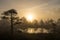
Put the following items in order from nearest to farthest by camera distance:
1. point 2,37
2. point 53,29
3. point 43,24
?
1. point 2,37
2. point 53,29
3. point 43,24

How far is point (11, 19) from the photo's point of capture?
52281 millimetres

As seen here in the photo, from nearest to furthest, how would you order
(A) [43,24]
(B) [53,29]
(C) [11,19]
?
(C) [11,19]
(B) [53,29]
(A) [43,24]

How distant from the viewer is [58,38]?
60.9 m

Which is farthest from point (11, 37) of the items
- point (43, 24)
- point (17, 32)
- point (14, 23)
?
point (43, 24)

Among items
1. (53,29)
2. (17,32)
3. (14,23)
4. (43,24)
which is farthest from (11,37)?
(43,24)

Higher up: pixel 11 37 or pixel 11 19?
pixel 11 19

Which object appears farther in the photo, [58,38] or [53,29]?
[53,29]

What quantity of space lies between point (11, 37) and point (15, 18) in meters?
4.73

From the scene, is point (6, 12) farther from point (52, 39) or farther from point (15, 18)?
point (52, 39)

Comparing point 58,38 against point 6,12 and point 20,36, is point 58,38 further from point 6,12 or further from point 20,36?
point 6,12

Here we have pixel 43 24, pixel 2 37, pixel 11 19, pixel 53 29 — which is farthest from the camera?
pixel 43 24

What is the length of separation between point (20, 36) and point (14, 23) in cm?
898

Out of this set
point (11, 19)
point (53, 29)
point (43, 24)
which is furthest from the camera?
point (43, 24)

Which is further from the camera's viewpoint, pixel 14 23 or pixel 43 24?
pixel 43 24
